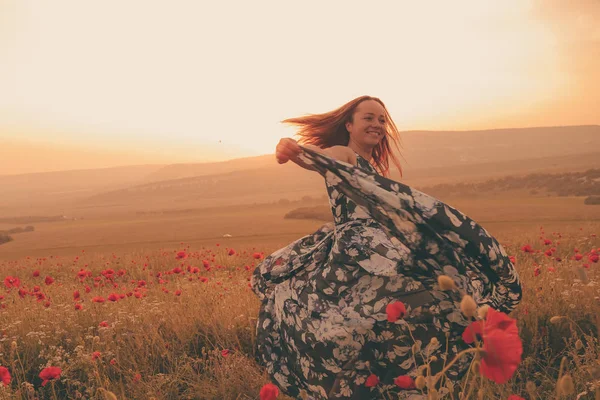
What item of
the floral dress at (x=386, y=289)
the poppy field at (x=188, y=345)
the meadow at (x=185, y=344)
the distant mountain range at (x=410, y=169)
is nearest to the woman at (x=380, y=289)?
the floral dress at (x=386, y=289)

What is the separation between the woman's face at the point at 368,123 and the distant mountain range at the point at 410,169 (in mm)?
50240

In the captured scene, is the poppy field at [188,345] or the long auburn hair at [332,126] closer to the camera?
the poppy field at [188,345]

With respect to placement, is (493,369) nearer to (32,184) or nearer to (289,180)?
(289,180)

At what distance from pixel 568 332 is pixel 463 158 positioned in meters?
108

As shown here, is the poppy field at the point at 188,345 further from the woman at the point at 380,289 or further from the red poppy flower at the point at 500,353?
the red poppy flower at the point at 500,353

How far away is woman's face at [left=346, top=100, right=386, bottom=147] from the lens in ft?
11.4

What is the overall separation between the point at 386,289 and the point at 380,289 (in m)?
0.03

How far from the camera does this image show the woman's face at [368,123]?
346 centimetres

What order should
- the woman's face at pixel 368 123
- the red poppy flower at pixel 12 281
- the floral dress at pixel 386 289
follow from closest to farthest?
the floral dress at pixel 386 289
the woman's face at pixel 368 123
the red poppy flower at pixel 12 281

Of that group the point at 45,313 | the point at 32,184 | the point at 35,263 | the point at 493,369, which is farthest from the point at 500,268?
the point at 32,184

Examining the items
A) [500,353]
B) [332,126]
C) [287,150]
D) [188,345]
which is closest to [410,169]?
[332,126]

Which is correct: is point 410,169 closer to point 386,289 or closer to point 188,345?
point 188,345

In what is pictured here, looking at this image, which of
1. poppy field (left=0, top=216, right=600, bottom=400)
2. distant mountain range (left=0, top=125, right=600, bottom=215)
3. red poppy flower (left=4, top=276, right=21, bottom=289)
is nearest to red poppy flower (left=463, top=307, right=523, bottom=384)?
poppy field (left=0, top=216, right=600, bottom=400)

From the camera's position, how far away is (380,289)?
2.57m
